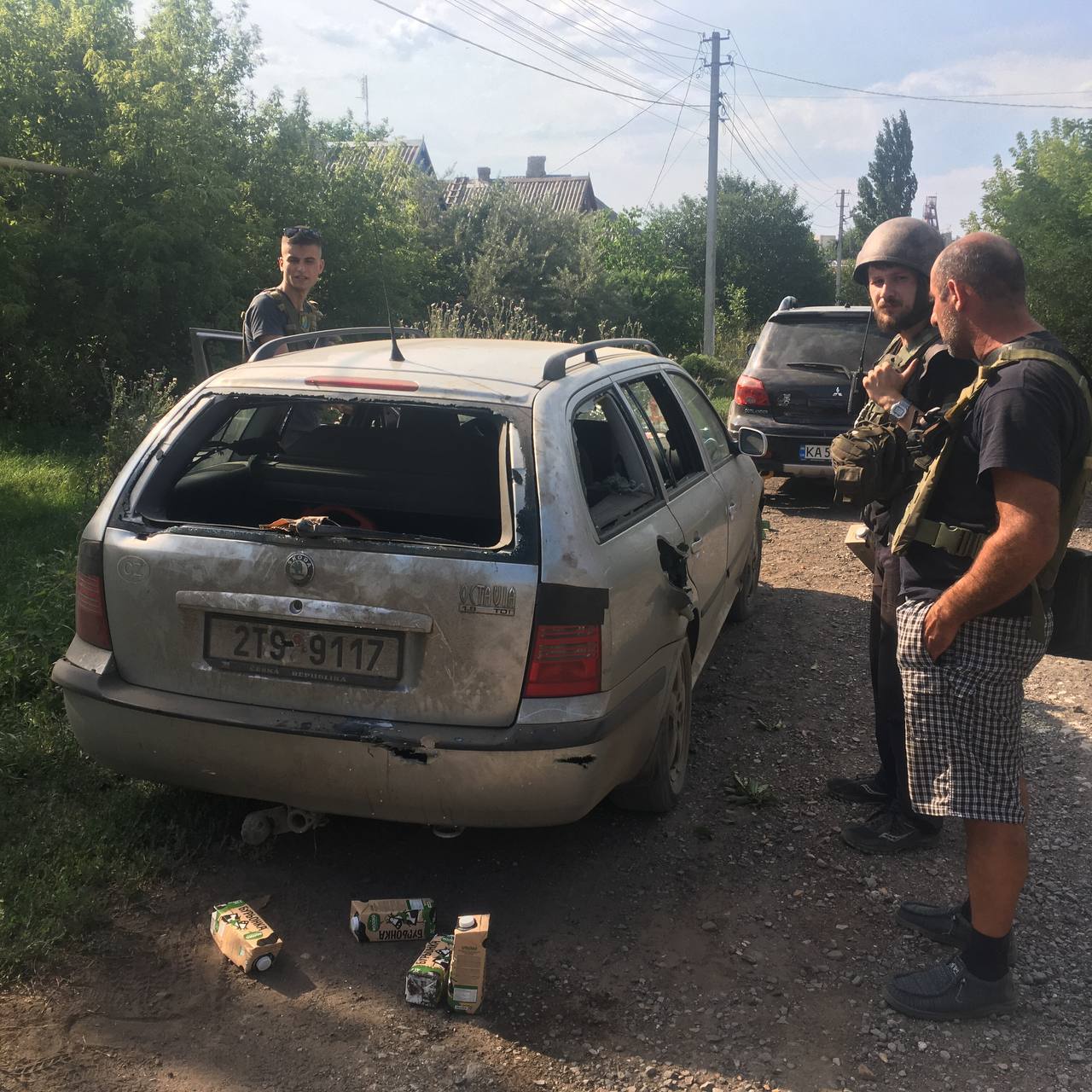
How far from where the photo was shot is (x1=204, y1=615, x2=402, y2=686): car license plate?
2965 mm

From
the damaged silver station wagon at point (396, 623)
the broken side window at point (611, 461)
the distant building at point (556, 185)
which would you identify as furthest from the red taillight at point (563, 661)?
the distant building at point (556, 185)

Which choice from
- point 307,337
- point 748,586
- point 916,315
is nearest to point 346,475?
point 307,337

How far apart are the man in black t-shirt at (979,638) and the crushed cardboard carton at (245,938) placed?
1.73 metres

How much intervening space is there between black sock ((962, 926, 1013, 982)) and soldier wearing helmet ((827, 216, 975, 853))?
832 millimetres

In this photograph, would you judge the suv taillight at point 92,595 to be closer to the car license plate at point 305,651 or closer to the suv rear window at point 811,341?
the car license plate at point 305,651

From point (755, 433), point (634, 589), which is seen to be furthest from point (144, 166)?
point (634, 589)

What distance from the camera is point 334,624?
2.96 meters

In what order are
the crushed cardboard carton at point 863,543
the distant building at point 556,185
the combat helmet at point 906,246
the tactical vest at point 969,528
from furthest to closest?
the distant building at point 556,185
the crushed cardboard carton at point 863,543
the combat helmet at point 906,246
the tactical vest at point 969,528

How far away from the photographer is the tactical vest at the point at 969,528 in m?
2.63

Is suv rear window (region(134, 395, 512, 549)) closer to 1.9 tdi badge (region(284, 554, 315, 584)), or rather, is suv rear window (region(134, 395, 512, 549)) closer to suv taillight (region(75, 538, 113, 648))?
suv taillight (region(75, 538, 113, 648))

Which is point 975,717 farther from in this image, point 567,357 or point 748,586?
point 748,586

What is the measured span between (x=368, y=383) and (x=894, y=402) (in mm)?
1640

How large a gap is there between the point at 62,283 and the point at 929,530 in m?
10.4

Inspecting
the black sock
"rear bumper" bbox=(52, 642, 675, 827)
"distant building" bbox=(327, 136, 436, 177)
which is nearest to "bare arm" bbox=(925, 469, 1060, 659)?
the black sock
